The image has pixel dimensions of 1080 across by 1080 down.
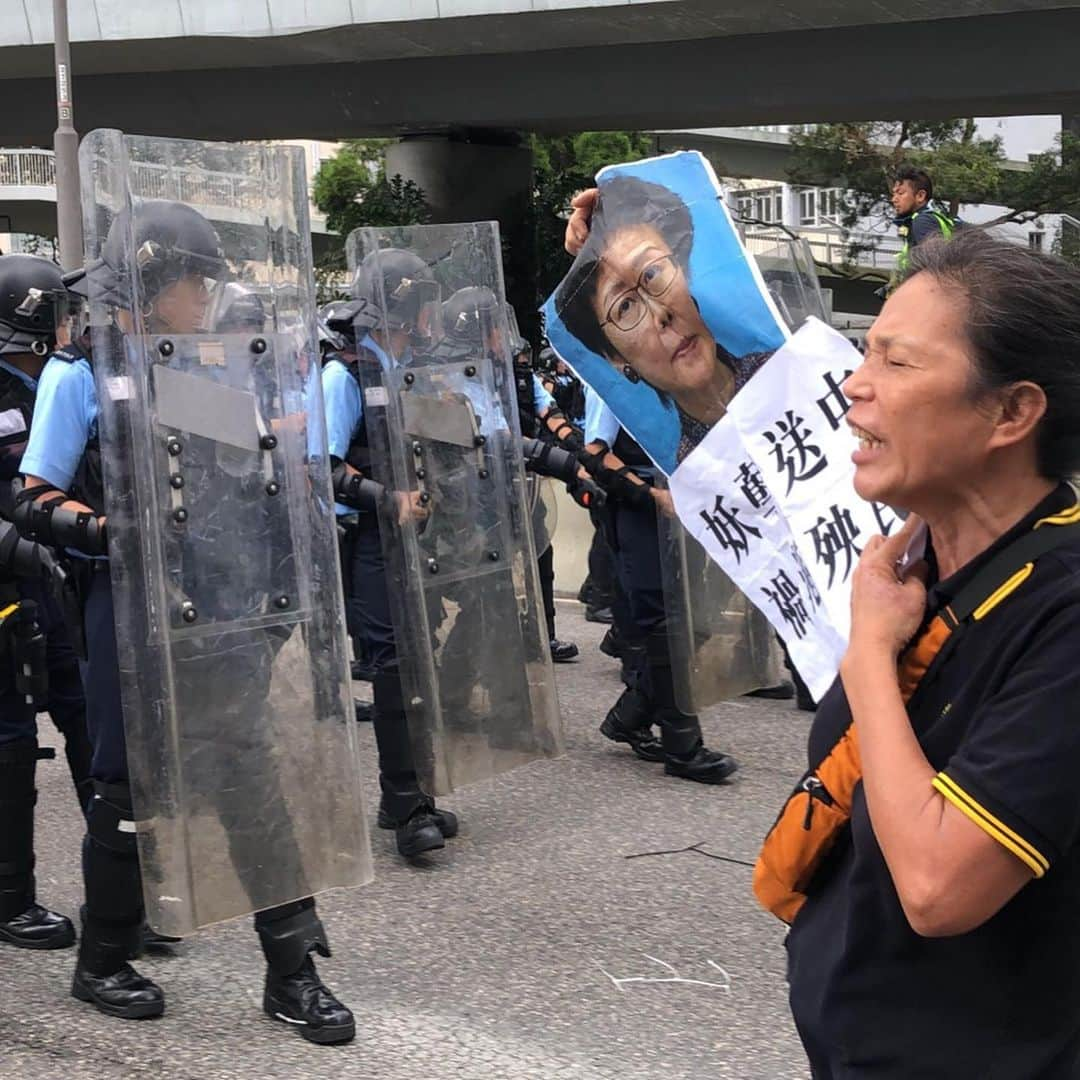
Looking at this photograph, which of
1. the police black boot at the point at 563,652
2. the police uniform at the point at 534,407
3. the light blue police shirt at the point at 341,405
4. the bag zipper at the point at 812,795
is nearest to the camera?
the bag zipper at the point at 812,795

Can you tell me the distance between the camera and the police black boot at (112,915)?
3.52 meters

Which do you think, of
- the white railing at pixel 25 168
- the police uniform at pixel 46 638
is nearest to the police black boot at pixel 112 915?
the police uniform at pixel 46 638

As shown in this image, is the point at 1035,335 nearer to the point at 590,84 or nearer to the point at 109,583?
the point at 109,583

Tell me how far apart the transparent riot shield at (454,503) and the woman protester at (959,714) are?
327 cm

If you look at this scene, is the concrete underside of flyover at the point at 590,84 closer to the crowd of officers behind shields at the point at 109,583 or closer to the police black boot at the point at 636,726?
the crowd of officers behind shields at the point at 109,583

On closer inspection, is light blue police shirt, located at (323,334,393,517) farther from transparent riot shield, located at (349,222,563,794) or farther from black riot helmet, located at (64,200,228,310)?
black riot helmet, located at (64,200,228,310)

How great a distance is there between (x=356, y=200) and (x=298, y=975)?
1967 centimetres

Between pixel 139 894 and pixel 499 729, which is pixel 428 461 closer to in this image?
pixel 499 729

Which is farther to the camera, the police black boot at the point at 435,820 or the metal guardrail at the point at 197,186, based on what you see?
the police black boot at the point at 435,820

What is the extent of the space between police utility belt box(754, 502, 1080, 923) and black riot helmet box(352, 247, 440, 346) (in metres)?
3.30

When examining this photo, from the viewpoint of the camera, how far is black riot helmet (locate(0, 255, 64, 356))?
411 centimetres

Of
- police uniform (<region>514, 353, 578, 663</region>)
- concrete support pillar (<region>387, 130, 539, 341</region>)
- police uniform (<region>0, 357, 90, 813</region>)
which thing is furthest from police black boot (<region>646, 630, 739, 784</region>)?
concrete support pillar (<region>387, 130, 539, 341</region>)

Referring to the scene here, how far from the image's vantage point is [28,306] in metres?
4.10

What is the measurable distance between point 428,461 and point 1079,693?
3.62 meters
